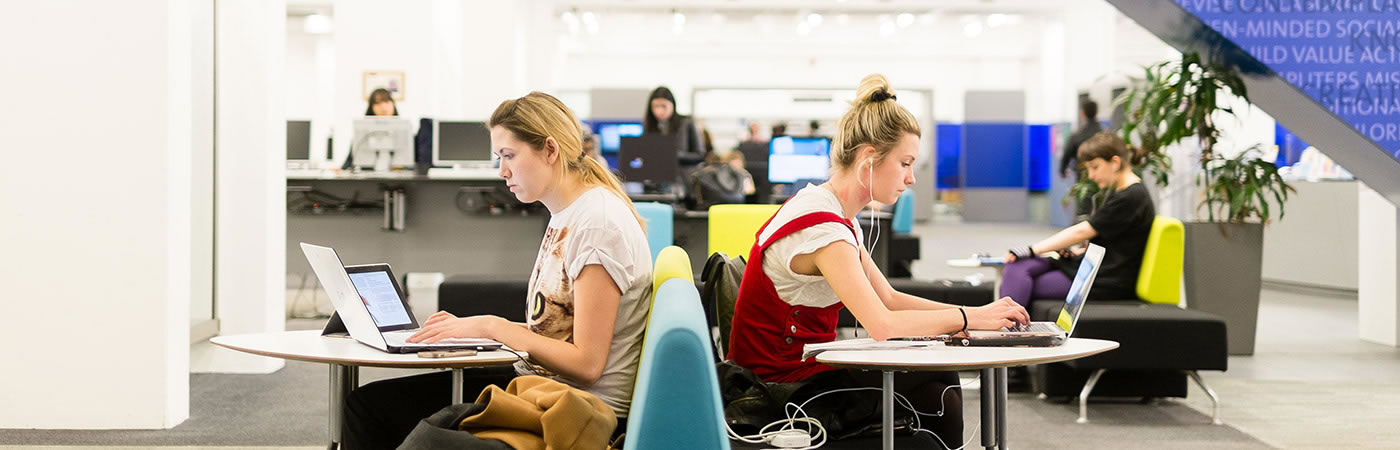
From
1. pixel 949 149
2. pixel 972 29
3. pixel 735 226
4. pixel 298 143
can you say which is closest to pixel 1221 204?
pixel 735 226

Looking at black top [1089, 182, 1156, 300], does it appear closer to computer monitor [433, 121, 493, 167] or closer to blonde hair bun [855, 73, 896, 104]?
blonde hair bun [855, 73, 896, 104]

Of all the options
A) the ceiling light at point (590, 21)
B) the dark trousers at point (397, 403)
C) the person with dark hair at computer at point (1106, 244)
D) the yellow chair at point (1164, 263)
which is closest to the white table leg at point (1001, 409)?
the dark trousers at point (397, 403)

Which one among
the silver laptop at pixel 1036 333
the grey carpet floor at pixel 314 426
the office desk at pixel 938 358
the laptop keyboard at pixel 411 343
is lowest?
the grey carpet floor at pixel 314 426

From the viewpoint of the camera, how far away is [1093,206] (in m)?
6.13

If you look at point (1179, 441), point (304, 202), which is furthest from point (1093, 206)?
point (304, 202)

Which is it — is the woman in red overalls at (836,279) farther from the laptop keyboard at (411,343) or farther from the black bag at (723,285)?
the laptop keyboard at (411,343)

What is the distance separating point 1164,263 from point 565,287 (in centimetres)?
365

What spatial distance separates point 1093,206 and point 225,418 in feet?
14.1

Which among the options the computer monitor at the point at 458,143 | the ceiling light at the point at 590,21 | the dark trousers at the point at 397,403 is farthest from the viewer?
the ceiling light at the point at 590,21

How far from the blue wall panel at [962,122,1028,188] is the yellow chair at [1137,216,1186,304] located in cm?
1355

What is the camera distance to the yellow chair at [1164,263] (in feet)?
16.8

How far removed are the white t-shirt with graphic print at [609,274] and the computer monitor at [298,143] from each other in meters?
6.33

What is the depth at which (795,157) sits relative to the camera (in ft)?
27.1

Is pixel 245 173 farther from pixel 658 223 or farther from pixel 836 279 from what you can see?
pixel 836 279
